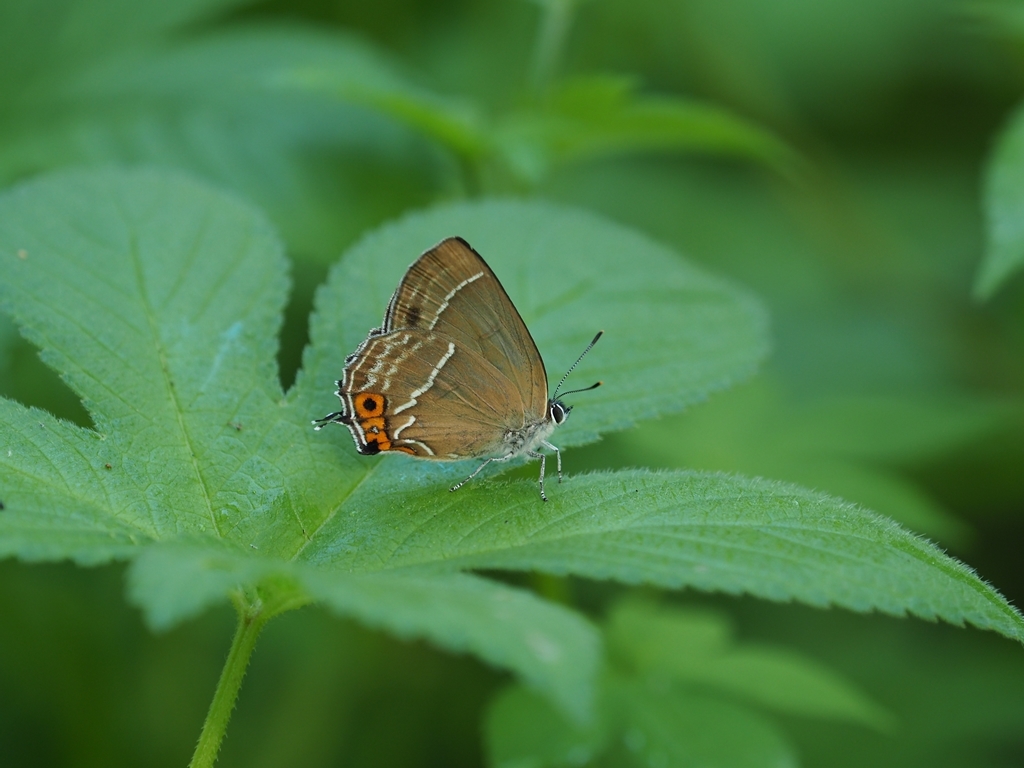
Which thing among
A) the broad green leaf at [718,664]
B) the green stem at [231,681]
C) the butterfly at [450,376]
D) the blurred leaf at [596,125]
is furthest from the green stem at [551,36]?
the green stem at [231,681]

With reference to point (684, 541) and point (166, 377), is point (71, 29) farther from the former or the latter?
point (684, 541)

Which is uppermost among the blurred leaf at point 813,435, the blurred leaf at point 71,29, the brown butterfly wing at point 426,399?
the blurred leaf at point 71,29

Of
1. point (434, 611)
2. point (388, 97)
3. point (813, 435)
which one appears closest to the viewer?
point (434, 611)

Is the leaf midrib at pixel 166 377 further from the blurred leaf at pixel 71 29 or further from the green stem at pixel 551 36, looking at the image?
the blurred leaf at pixel 71 29

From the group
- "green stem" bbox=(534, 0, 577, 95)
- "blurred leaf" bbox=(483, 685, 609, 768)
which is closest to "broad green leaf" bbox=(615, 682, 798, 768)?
"blurred leaf" bbox=(483, 685, 609, 768)

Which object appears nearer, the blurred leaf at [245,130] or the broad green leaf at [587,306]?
the broad green leaf at [587,306]

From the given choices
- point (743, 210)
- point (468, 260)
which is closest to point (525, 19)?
point (743, 210)

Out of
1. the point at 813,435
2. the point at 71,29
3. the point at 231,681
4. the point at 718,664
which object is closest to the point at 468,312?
the point at 231,681

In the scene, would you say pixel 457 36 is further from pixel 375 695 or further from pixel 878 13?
pixel 375 695
